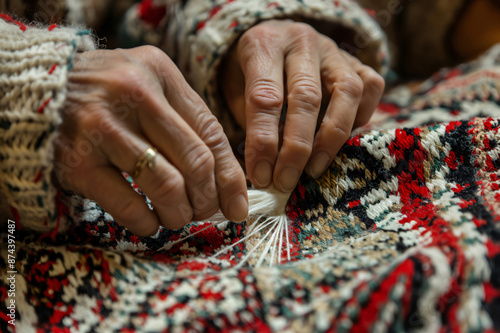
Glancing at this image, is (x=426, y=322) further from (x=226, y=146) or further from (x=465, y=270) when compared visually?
Answer: (x=226, y=146)

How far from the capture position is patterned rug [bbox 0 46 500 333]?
295 mm

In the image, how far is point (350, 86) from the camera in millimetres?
533

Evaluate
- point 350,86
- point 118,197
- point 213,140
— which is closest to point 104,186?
point 118,197

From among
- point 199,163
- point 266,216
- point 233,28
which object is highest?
point 233,28

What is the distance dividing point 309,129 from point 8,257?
0.39 m

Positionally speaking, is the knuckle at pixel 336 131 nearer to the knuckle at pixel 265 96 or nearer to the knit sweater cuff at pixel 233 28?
the knuckle at pixel 265 96

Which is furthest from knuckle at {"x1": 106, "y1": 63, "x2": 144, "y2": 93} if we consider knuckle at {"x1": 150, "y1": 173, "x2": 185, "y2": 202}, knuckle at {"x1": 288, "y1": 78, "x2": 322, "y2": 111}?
knuckle at {"x1": 288, "y1": 78, "x2": 322, "y2": 111}

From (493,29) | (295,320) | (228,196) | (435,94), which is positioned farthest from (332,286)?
(493,29)

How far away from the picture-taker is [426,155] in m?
0.45

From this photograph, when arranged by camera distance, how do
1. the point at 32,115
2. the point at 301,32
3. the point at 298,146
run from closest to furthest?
the point at 32,115, the point at 298,146, the point at 301,32

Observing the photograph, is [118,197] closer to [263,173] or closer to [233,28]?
[263,173]

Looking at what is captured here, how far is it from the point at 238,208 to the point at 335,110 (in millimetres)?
193

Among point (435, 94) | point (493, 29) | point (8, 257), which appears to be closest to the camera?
point (8, 257)

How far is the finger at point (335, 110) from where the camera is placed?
49 centimetres
